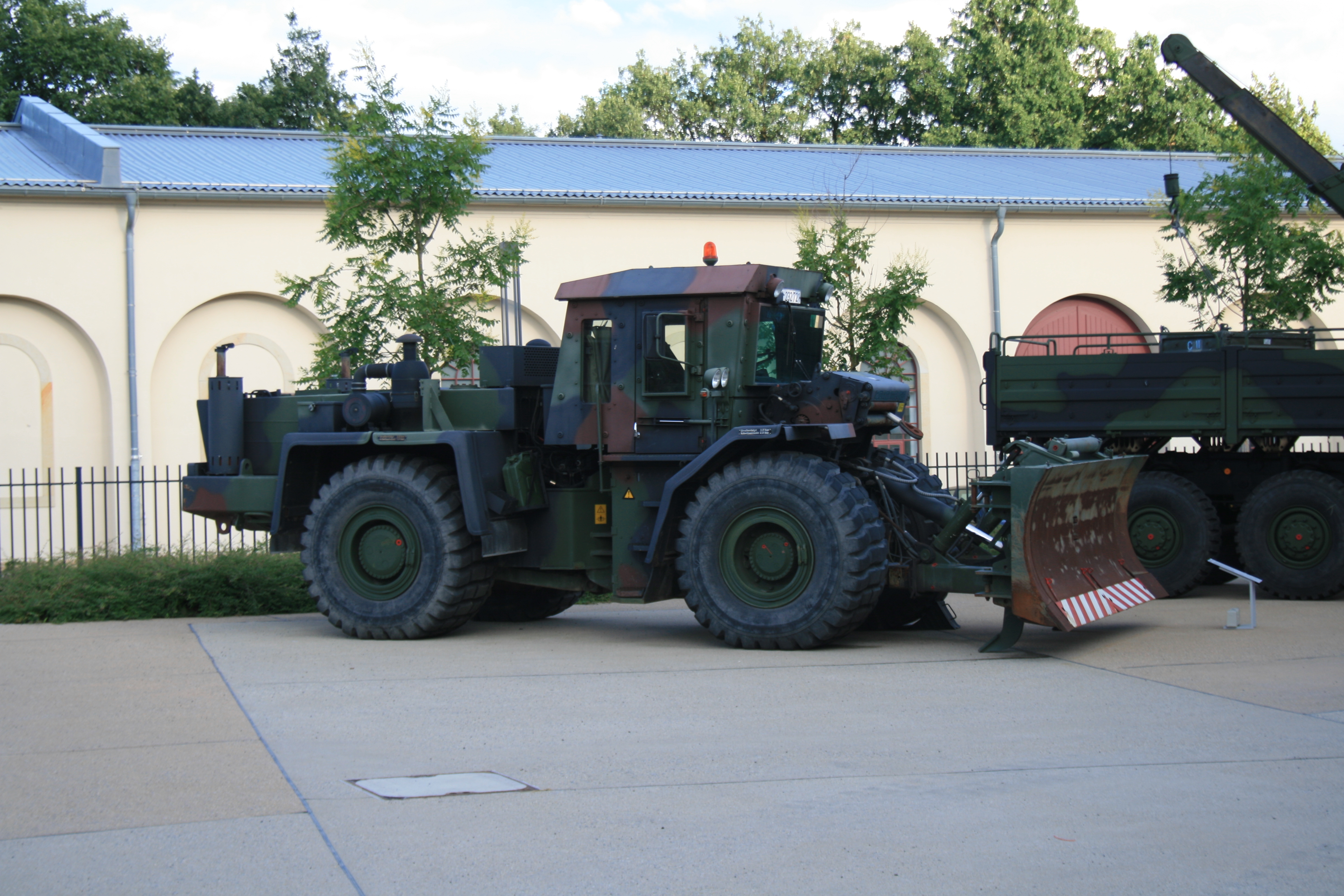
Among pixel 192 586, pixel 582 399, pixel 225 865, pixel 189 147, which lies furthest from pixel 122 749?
pixel 189 147

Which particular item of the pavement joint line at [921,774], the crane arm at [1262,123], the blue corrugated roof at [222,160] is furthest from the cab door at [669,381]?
the blue corrugated roof at [222,160]

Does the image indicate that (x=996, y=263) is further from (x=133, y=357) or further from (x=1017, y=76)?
(x=1017, y=76)

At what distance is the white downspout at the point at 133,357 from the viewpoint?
19.6 metres

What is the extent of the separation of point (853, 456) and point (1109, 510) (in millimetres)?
2021

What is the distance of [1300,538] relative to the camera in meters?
12.3

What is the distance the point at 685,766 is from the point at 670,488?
142 inches

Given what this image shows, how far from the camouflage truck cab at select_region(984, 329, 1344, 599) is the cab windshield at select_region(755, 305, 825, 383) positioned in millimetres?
3552

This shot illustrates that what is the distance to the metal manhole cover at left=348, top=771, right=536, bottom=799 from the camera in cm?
544

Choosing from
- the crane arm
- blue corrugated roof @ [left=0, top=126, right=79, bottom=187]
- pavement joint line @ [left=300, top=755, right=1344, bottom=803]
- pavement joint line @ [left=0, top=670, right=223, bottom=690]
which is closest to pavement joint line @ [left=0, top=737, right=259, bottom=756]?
pavement joint line @ [left=300, top=755, right=1344, bottom=803]

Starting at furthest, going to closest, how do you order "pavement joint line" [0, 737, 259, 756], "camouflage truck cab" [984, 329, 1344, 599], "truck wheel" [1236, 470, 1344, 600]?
"camouflage truck cab" [984, 329, 1344, 599], "truck wheel" [1236, 470, 1344, 600], "pavement joint line" [0, 737, 259, 756]

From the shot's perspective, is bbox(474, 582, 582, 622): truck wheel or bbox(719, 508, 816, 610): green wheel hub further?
bbox(474, 582, 582, 622): truck wheel

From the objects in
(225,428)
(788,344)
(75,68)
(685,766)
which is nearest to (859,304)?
(788,344)

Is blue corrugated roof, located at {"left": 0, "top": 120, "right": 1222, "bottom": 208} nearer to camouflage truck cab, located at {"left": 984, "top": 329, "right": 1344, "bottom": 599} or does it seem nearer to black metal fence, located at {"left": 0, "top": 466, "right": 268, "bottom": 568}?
black metal fence, located at {"left": 0, "top": 466, "right": 268, "bottom": 568}

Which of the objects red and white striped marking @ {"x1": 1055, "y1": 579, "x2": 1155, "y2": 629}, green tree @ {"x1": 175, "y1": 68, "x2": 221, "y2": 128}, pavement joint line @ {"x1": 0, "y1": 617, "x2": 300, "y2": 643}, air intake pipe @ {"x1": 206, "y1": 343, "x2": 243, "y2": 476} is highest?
green tree @ {"x1": 175, "y1": 68, "x2": 221, "y2": 128}
